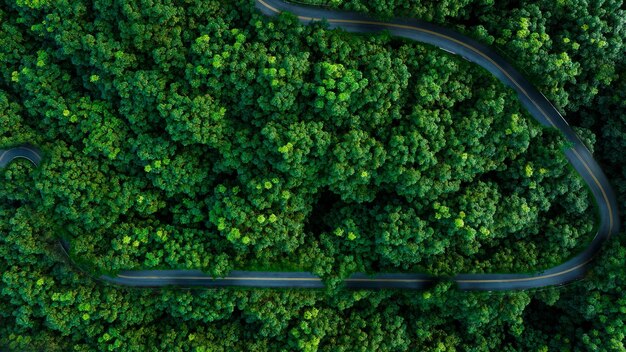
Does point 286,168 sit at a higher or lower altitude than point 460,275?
higher

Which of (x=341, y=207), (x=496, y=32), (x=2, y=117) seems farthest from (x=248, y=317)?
(x=496, y=32)

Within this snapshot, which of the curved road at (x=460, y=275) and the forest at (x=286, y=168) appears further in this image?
the curved road at (x=460, y=275)

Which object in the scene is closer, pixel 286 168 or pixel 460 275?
pixel 286 168

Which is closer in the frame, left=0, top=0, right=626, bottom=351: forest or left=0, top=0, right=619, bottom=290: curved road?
left=0, top=0, right=626, bottom=351: forest
